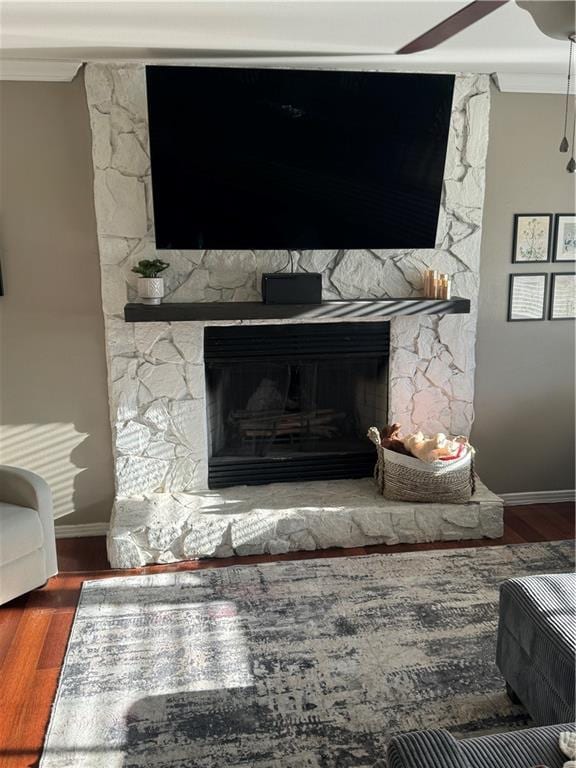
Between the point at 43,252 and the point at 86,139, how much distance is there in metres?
0.58

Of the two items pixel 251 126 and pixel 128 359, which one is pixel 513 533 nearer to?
pixel 128 359

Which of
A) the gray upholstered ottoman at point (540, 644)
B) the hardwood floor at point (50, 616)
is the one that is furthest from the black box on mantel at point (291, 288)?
the gray upholstered ottoman at point (540, 644)

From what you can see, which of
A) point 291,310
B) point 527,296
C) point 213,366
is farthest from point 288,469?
point 527,296

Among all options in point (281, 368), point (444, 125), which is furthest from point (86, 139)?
point (444, 125)

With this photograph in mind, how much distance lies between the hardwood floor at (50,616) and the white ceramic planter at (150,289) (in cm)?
131

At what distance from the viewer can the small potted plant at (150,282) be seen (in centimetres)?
334

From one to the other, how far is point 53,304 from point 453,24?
2.21m

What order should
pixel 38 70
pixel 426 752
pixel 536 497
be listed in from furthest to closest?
1. pixel 536 497
2. pixel 38 70
3. pixel 426 752

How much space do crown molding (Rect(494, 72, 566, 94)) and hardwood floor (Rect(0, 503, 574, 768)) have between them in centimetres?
234

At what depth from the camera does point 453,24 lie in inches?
100

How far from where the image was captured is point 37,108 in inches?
129

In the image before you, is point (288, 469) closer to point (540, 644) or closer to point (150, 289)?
point (150, 289)

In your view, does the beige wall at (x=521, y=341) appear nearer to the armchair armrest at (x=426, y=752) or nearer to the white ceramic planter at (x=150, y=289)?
the white ceramic planter at (x=150, y=289)

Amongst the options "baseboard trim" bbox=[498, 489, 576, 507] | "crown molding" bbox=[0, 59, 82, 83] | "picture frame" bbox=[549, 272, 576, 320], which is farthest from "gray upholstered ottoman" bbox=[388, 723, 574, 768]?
"crown molding" bbox=[0, 59, 82, 83]
